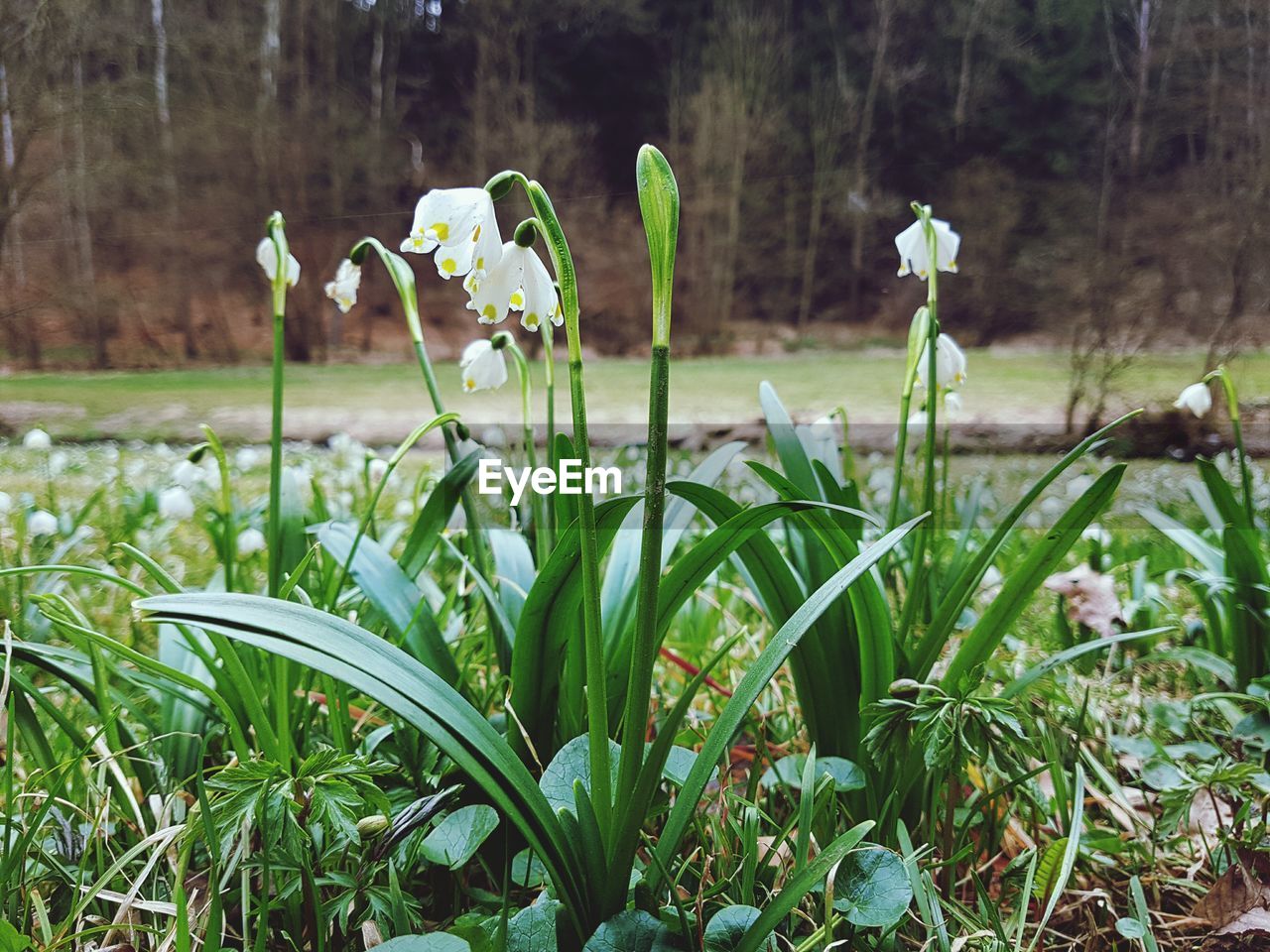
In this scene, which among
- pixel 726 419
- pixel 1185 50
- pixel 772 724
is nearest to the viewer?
pixel 772 724

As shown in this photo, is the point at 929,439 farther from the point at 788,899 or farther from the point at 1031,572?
the point at 788,899

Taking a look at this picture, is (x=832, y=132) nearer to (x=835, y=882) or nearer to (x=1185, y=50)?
(x=1185, y=50)

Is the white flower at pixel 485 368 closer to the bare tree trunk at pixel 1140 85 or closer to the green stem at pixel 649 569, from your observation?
the green stem at pixel 649 569

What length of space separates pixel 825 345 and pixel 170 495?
1102mm

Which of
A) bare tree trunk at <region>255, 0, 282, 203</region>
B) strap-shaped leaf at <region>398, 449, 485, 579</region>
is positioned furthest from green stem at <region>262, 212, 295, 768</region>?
bare tree trunk at <region>255, 0, 282, 203</region>

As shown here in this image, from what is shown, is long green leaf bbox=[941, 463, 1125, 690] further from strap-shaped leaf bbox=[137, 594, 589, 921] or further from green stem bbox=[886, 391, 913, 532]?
strap-shaped leaf bbox=[137, 594, 589, 921]

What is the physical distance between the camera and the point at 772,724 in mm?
868

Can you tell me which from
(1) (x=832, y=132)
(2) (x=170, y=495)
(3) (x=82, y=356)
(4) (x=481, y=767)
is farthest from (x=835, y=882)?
(3) (x=82, y=356)

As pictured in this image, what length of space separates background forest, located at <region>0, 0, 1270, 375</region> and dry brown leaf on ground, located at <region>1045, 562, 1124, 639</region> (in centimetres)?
57

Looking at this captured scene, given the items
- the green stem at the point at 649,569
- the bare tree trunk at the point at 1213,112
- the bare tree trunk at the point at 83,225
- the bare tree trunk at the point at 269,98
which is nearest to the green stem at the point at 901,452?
the green stem at the point at 649,569

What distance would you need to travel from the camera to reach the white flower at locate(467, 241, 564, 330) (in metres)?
0.52

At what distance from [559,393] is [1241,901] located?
122 cm

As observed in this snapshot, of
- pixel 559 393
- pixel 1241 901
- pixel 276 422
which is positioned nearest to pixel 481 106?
pixel 559 393

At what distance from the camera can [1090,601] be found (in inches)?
41.6
